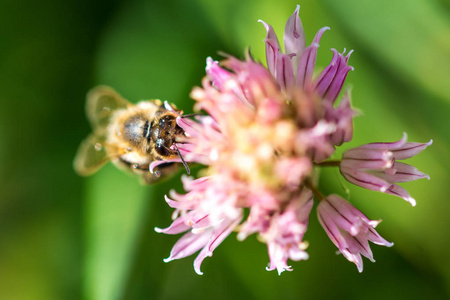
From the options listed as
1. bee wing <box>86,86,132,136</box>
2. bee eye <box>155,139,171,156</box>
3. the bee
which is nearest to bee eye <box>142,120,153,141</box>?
the bee

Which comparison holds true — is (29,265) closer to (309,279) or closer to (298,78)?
(309,279)

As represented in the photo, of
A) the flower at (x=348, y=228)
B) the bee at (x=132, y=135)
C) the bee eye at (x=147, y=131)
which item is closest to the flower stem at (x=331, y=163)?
→ the flower at (x=348, y=228)

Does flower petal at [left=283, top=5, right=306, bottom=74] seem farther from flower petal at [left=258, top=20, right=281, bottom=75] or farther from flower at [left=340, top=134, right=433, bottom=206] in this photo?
flower at [left=340, top=134, right=433, bottom=206]

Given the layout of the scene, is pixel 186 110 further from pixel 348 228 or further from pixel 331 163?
pixel 348 228

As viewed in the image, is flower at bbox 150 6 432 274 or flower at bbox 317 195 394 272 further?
flower at bbox 317 195 394 272

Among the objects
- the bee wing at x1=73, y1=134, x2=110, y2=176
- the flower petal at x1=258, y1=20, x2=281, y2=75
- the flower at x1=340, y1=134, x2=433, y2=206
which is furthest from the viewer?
the bee wing at x1=73, y1=134, x2=110, y2=176

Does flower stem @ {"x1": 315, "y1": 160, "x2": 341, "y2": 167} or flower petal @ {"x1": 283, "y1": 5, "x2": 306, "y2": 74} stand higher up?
flower petal @ {"x1": 283, "y1": 5, "x2": 306, "y2": 74}

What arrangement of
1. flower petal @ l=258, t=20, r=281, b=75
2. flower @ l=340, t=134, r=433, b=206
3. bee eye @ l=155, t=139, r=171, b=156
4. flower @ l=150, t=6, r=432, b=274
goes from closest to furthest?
flower @ l=150, t=6, r=432, b=274 < flower @ l=340, t=134, r=433, b=206 < flower petal @ l=258, t=20, r=281, b=75 < bee eye @ l=155, t=139, r=171, b=156
